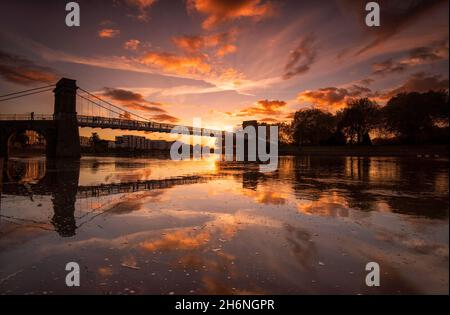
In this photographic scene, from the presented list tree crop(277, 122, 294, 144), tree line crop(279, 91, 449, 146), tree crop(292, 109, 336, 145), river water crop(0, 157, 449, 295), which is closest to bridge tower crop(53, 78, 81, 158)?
river water crop(0, 157, 449, 295)

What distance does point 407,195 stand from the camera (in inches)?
442

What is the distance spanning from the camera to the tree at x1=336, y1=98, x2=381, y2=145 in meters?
70.6

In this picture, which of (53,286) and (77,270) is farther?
(77,270)

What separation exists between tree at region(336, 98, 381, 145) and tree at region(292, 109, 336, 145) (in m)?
8.85

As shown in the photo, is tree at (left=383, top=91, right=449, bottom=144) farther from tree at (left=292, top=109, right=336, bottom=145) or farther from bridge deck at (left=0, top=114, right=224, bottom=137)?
bridge deck at (left=0, top=114, right=224, bottom=137)

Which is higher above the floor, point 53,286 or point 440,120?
point 440,120

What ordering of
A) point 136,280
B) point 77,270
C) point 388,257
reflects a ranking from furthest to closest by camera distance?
point 388,257 < point 77,270 < point 136,280

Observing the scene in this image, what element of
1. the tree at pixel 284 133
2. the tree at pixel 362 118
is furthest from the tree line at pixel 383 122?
the tree at pixel 284 133

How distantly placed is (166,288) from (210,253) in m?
1.38

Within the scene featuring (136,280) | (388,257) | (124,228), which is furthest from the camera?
(124,228)

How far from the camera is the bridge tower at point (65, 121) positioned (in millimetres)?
45469
